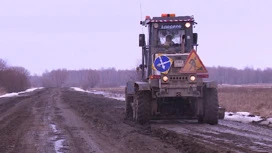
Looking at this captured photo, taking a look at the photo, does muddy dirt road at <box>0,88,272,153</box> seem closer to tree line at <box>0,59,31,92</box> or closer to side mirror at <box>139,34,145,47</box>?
side mirror at <box>139,34,145,47</box>

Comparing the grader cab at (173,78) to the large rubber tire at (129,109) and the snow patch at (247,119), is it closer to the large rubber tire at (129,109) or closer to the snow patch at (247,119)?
the snow patch at (247,119)

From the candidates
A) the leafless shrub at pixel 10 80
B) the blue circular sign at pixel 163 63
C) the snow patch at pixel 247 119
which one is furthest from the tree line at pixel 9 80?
the blue circular sign at pixel 163 63

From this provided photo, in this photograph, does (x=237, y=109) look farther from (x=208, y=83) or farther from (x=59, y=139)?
(x=59, y=139)

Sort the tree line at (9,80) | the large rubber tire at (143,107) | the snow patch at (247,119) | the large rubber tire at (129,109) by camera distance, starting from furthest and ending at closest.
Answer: the tree line at (9,80) → the large rubber tire at (129,109) → the snow patch at (247,119) → the large rubber tire at (143,107)

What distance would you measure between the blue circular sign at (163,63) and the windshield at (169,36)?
1141 millimetres

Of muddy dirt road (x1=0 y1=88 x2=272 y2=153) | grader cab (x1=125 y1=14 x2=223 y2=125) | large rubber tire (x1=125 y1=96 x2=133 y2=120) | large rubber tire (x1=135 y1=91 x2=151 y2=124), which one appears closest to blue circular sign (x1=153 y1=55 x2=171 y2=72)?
grader cab (x1=125 y1=14 x2=223 y2=125)

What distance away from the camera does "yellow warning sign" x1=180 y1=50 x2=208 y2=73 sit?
16703mm

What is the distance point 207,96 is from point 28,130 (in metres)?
6.17

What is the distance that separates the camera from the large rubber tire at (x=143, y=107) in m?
17.1

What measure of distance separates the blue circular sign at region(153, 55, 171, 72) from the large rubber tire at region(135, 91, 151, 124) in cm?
103

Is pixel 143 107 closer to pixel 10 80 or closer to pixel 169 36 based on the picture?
pixel 169 36

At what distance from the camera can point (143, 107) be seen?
17.1 metres

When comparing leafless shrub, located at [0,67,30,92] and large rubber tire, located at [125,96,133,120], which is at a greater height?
leafless shrub, located at [0,67,30,92]

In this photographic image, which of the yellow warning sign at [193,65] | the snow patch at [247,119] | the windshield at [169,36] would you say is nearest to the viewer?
the yellow warning sign at [193,65]
